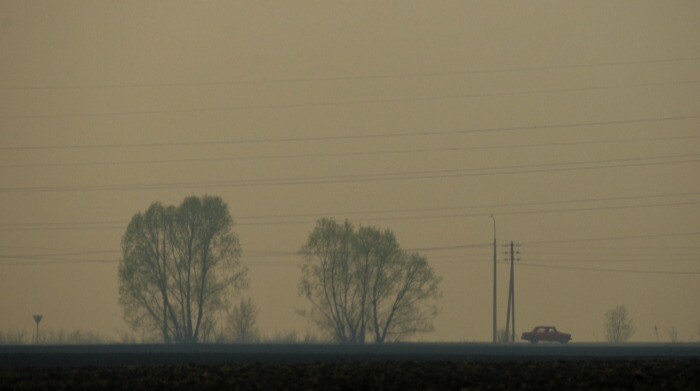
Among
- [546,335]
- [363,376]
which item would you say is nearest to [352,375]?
[363,376]

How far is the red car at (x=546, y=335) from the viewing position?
132 metres

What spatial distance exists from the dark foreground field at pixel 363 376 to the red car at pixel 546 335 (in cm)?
6822

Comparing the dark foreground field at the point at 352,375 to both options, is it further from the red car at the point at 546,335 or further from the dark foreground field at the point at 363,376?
the red car at the point at 546,335

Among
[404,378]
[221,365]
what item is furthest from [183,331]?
[404,378]

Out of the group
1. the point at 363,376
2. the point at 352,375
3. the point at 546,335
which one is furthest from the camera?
the point at 546,335

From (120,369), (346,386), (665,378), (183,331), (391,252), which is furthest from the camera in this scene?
(391,252)

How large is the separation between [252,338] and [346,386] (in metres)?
117

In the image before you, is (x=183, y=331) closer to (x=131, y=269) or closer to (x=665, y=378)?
(x=131, y=269)

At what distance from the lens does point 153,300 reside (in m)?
142

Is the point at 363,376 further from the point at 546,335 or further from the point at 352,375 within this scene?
the point at 546,335

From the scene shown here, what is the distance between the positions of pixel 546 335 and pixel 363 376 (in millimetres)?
79854

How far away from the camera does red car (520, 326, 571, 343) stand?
433ft

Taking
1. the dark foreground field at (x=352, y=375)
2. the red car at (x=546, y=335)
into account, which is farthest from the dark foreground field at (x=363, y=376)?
the red car at (x=546, y=335)

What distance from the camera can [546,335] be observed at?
5231 inches
